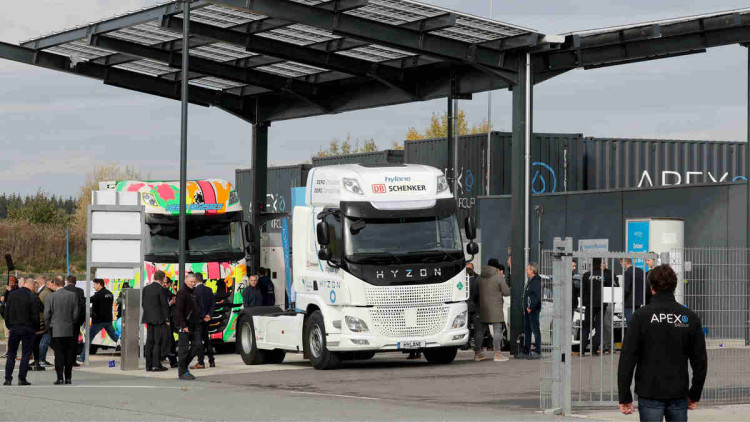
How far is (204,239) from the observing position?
2755 cm

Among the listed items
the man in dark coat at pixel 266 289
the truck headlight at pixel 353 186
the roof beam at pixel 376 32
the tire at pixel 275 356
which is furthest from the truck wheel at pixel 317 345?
the roof beam at pixel 376 32

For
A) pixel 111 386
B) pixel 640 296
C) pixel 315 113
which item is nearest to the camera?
pixel 640 296

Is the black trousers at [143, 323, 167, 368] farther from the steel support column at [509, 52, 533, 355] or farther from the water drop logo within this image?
the water drop logo

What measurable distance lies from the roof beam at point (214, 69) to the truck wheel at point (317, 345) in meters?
9.95

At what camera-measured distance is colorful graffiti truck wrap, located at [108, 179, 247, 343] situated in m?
26.9

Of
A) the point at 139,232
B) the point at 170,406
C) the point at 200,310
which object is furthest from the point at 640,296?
the point at 139,232

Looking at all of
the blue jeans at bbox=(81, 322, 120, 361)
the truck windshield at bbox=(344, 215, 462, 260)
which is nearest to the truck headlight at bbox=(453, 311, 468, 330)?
the truck windshield at bbox=(344, 215, 462, 260)

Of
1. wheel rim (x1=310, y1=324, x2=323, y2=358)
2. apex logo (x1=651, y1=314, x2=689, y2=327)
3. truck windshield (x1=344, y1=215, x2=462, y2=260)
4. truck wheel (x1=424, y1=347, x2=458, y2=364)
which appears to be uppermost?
truck windshield (x1=344, y1=215, x2=462, y2=260)

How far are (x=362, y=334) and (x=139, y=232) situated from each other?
5.55 metres

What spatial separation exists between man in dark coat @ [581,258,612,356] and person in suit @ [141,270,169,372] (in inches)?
391

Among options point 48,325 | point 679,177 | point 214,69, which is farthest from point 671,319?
point 679,177

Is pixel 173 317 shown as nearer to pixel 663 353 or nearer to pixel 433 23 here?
pixel 433 23

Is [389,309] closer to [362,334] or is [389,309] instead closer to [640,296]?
[362,334]

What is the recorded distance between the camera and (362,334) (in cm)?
2086
